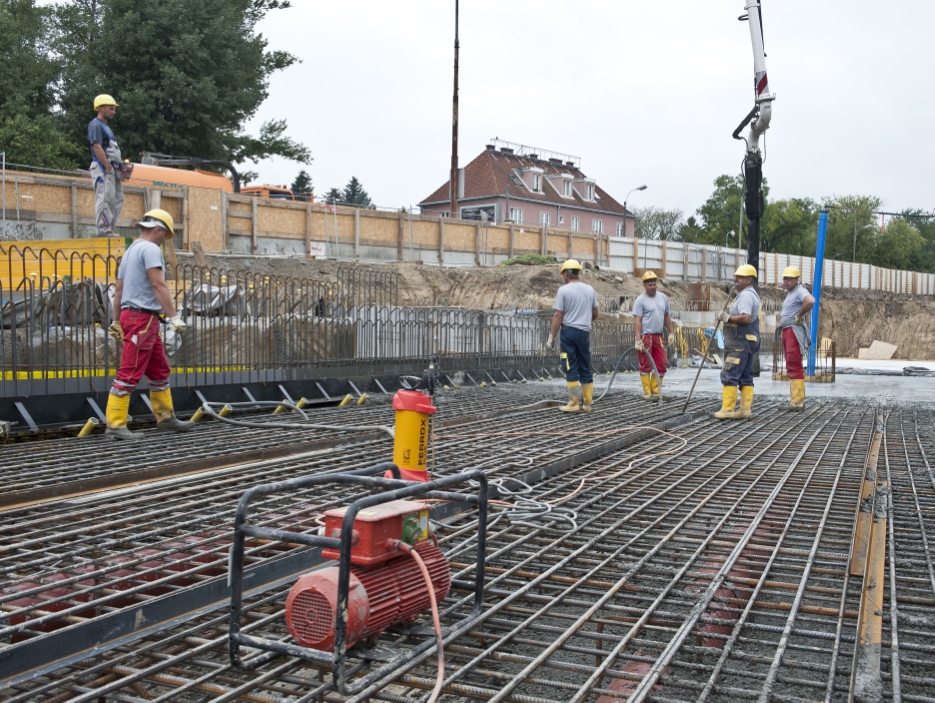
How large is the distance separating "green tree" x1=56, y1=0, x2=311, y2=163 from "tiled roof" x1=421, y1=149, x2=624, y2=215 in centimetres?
2967

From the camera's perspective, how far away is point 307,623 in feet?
8.39

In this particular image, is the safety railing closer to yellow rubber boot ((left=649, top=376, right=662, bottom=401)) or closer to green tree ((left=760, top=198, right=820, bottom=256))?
yellow rubber boot ((left=649, top=376, right=662, bottom=401))

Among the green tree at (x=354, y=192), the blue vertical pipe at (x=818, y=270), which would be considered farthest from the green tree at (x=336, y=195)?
the blue vertical pipe at (x=818, y=270)

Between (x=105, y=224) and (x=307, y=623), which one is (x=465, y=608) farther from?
(x=105, y=224)

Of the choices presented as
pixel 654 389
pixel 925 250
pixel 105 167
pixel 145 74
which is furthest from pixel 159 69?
pixel 925 250

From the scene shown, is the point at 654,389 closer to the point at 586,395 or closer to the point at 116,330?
the point at 586,395

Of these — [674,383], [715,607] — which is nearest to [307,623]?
[715,607]

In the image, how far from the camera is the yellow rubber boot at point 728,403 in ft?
30.6

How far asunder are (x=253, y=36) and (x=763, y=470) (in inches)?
1308

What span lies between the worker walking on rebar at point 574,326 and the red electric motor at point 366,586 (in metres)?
6.61

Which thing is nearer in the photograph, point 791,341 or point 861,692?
point 861,692

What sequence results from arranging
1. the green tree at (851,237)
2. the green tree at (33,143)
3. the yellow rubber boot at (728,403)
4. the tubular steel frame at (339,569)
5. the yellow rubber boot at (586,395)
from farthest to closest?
the green tree at (851,237)
the green tree at (33,143)
the yellow rubber boot at (586,395)
the yellow rubber boot at (728,403)
the tubular steel frame at (339,569)

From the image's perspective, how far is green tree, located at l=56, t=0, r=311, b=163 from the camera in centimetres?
2959

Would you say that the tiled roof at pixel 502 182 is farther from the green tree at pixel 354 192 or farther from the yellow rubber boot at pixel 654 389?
the yellow rubber boot at pixel 654 389
